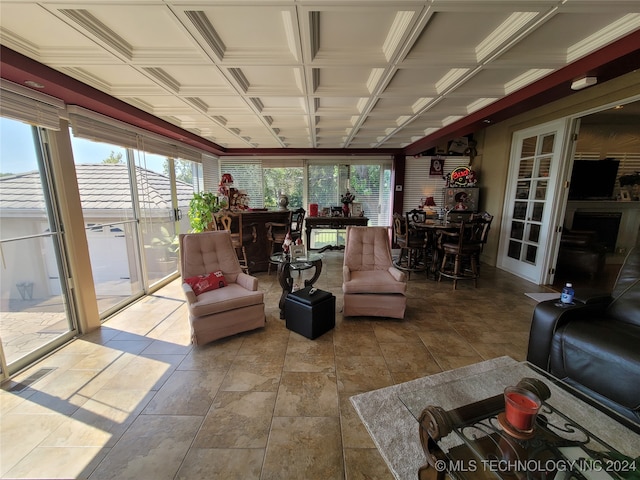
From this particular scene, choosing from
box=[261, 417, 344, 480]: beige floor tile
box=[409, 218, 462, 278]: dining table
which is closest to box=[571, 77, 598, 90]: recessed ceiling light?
box=[409, 218, 462, 278]: dining table

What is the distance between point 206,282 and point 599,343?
317 centimetres

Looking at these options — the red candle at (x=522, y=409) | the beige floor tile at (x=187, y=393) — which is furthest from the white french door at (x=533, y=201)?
the beige floor tile at (x=187, y=393)

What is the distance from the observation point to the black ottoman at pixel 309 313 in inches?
101

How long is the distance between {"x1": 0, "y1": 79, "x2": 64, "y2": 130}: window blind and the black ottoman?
105 inches

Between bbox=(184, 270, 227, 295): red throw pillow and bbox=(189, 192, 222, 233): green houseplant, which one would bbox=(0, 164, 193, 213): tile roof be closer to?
bbox=(189, 192, 222, 233): green houseplant

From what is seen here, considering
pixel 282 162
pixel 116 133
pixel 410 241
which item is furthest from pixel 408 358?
pixel 282 162

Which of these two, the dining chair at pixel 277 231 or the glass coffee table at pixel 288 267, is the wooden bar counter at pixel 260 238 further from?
the glass coffee table at pixel 288 267

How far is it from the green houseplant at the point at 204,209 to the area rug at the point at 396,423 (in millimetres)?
3542

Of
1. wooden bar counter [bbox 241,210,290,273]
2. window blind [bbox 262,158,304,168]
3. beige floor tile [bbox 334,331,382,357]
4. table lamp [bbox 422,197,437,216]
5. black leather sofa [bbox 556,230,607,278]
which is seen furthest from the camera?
window blind [bbox 262,158,304,168]

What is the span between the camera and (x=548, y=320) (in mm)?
1939

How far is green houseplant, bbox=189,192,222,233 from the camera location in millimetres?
4234

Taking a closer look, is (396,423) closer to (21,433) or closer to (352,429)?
(352,429)

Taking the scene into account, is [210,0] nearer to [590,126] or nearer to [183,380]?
[183,380]

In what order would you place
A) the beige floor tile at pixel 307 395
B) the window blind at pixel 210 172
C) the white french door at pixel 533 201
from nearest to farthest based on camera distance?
1. the beige floor tile at pixel 307 395
2. the white french door at pixel 533 201
3. the window blind at pixel 210 172
